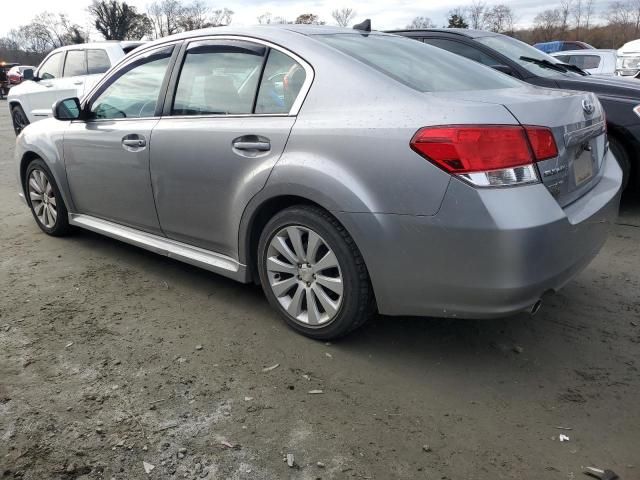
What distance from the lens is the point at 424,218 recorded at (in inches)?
96.7

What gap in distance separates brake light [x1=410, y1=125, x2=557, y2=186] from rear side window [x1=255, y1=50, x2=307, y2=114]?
86 cm

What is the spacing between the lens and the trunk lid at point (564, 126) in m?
2.51

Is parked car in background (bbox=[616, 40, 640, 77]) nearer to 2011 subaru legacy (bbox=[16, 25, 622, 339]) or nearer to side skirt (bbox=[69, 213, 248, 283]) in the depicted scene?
2011 subaru legacy (bbox=[16, 25, 622, 339])

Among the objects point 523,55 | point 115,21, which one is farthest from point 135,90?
point 115,21

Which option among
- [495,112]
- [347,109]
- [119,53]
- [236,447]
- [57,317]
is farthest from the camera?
[119,53]

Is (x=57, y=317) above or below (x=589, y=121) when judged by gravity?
below

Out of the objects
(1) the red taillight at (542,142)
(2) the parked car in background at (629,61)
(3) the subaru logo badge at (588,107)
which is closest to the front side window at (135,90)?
(1) the red taillight at (542,142)

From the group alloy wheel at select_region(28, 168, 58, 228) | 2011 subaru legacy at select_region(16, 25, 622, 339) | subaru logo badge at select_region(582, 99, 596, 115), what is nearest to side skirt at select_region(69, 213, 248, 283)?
2011 subaru legacy at select_region(16, 25, 622, 339)

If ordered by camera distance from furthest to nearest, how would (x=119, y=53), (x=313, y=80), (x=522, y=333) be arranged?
(x=119, y=53) < (x=522, y=333) < (x=313, y=80)

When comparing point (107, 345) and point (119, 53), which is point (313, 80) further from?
point (119, 53)

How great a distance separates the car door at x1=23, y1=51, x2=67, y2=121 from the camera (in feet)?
34.1

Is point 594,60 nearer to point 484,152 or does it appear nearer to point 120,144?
point 120,144

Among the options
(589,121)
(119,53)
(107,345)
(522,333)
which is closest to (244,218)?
(107,345)

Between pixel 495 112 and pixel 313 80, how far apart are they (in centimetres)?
94
